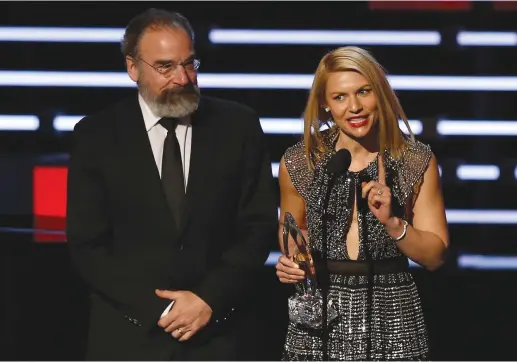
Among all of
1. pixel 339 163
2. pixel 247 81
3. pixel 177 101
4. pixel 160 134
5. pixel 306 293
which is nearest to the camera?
pixel 339 163

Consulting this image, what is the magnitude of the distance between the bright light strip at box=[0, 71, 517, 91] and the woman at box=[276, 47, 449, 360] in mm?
2118

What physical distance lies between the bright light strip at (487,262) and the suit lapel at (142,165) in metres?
2.63

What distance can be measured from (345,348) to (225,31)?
2.61 metres

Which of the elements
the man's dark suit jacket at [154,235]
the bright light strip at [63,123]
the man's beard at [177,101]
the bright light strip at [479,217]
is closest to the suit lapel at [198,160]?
the man's dark suit jacket at [154,235]

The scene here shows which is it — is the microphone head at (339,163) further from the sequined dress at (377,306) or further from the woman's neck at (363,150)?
the woman's neck at (363,150)

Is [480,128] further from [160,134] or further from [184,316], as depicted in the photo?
[184,316]

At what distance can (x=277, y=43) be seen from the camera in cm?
573

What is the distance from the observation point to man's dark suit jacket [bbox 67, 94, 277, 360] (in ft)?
11.3

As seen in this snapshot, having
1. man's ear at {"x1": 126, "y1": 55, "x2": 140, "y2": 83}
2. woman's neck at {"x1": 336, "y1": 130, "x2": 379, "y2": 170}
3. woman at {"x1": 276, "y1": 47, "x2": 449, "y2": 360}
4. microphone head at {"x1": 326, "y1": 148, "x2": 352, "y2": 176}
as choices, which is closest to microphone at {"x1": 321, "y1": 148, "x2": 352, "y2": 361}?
microphone head at {"x1": 326, "y1": 148, "x2": 352, "y2": 176}

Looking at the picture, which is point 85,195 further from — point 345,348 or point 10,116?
point 10,116

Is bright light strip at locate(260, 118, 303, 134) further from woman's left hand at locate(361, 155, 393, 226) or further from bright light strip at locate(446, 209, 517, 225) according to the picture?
woman's left hand at locate(361, 155, 393, 226)

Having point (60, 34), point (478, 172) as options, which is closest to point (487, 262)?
point (478, 172)

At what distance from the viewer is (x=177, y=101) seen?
135 inches

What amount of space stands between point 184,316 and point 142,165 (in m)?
0.49
